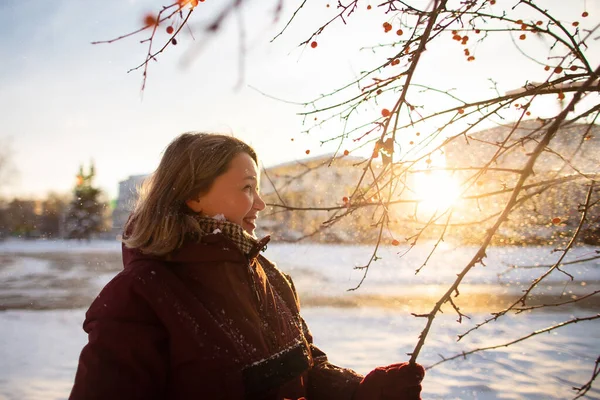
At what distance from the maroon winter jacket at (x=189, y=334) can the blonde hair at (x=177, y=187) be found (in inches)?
2.1

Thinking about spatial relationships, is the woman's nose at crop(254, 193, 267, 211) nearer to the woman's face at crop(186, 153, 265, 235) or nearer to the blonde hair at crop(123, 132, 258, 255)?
the woman's face at crop(186, 153, 265, 235)

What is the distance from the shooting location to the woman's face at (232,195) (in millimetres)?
1452

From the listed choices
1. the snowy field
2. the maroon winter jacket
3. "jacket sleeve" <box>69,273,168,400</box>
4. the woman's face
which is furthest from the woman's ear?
the snowy field

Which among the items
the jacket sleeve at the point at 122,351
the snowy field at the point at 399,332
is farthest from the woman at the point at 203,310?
the snowy field at the point at 399,332

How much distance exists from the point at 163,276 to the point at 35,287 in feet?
32.4

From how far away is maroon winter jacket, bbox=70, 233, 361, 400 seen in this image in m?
1.13

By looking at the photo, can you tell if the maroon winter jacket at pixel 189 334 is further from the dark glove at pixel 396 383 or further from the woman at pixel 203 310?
the dark glove at pixel 396 383

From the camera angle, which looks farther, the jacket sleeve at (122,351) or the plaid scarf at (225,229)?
the plaid scarf at (225,229)

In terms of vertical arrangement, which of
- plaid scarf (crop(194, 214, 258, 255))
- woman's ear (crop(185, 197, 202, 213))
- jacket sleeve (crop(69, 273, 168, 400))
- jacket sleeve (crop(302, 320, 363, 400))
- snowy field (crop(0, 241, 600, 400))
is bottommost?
snowy field (crop(0, 241, 600, 400))

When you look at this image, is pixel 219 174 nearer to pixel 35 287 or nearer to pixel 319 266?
pixel 35 287

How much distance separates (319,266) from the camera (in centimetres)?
1367

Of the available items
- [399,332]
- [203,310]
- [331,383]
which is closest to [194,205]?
[203,310]

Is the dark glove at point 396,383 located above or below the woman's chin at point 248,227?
below

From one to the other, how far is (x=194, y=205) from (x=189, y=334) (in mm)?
439
